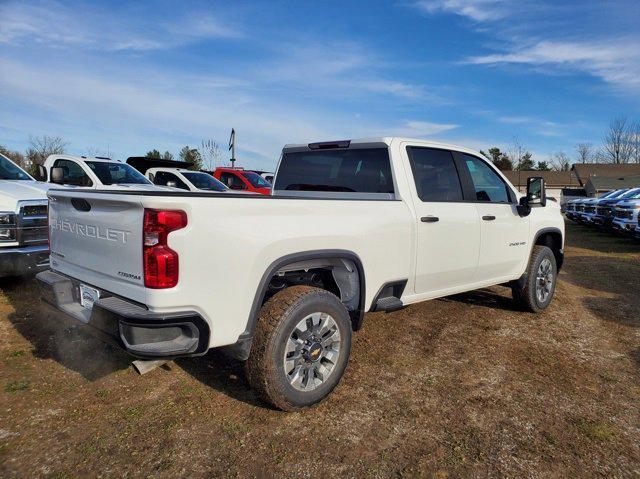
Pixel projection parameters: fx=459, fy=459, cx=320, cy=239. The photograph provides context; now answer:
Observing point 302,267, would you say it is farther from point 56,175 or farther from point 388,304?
point 56,175

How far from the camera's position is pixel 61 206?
11.0 ft

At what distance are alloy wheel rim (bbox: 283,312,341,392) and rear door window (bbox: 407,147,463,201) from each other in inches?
60.4

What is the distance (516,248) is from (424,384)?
2.31 meters

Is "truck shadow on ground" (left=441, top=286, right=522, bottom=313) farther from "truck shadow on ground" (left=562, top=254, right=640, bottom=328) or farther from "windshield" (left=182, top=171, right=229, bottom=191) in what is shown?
"windshield" (left=182, top=171, right=229, bottom=191)

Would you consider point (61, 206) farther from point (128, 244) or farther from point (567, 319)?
point (567, 319)

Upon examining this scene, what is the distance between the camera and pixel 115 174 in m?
8.27

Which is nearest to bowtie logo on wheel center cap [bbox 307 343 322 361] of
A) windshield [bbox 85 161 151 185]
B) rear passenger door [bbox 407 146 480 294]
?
rear passenger door [bbox 407 146 480 294]

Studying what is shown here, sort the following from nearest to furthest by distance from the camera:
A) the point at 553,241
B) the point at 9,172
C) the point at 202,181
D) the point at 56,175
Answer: the point at 553,241 → the point at 9,172 → the point at 56,175 → the point at 202,181

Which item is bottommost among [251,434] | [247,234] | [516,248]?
[251,434]

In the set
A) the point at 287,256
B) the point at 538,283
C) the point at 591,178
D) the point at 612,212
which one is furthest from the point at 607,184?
the point at 287,256

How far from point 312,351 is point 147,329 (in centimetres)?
114

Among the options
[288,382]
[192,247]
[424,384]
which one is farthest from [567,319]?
[192,247]

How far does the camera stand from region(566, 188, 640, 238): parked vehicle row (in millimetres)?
12852

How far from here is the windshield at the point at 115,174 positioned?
26.5 ft
